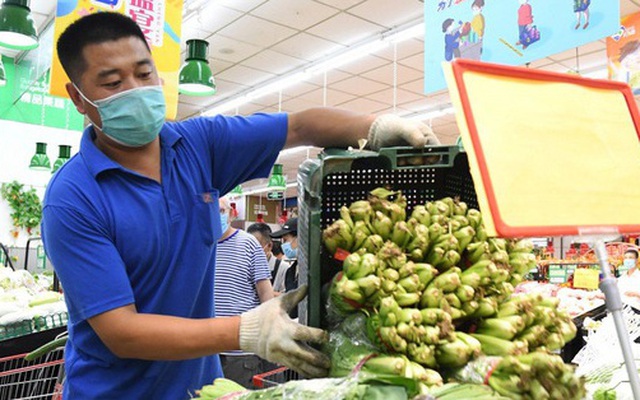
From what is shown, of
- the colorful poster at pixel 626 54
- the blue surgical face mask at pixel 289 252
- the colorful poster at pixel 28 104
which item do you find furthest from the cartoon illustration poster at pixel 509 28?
the colorful poster at pixel 28 104

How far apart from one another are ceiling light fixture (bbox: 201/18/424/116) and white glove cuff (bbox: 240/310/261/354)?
6860mm

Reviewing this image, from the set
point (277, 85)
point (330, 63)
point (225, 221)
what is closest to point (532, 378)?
point (225, 221)

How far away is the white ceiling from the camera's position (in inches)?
289

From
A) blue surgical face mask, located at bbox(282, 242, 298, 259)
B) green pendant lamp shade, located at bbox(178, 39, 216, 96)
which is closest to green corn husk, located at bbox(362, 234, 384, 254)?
green pendant lamp shade, located at bbox(178, 39, 216, 96)

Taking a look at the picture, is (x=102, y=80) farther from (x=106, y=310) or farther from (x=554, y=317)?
(x=554, y=317)

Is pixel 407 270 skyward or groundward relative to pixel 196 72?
groundward

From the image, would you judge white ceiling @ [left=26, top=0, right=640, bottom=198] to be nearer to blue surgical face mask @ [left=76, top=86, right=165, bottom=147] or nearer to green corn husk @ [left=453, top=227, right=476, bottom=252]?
blue surgical face mask @ [left=76, top=86, right=165, bottom=147]

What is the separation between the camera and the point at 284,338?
1.18 metres

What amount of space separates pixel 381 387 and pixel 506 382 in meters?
0.21

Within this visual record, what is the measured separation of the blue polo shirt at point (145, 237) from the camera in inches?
54.6

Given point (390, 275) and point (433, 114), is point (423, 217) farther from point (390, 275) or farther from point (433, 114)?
point (433, 114)

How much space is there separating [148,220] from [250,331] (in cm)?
46

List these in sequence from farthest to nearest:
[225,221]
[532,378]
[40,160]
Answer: [40,160]
[225,221]
[532,378]

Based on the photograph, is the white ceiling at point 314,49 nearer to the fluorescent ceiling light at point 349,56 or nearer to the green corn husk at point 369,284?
the fluorescent ceiling light at point 349,56
